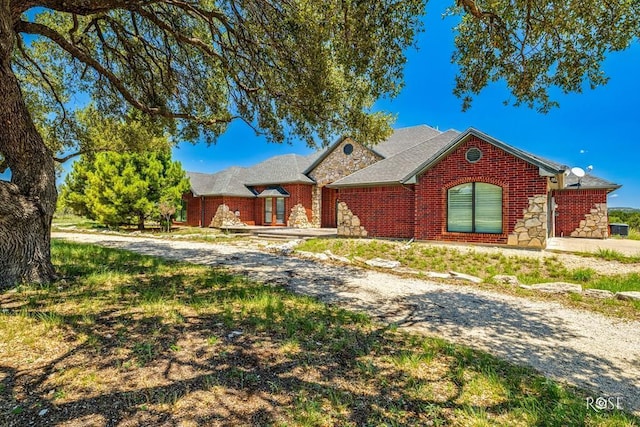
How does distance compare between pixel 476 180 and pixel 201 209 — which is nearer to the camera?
pixel 476 180

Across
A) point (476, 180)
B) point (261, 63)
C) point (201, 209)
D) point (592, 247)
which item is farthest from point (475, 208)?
point (201, 209)

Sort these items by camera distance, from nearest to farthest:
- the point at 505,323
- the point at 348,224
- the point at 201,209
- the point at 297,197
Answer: the point at 505,323
the point at 348,224
the point at 297,197
the point at 201,209

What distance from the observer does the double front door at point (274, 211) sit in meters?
23.8

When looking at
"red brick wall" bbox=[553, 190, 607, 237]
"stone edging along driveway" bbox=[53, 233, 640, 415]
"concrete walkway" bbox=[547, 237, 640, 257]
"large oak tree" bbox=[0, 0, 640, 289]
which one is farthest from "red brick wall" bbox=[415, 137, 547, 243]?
"red brick wall" bbox=[553, 190, 607, 237]

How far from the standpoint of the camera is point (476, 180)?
39.9ft

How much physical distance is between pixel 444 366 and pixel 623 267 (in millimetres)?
7997

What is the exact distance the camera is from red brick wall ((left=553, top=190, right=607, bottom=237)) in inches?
608

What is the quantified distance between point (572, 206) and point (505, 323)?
14842mm

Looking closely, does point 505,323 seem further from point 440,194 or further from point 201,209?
point 201,209

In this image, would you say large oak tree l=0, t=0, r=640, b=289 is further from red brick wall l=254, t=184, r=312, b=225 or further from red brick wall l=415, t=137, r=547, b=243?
red brick wall l=254, t=184, r=312, b=225

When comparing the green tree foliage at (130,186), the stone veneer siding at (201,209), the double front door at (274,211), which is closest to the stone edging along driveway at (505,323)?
the double front door at (274,211)

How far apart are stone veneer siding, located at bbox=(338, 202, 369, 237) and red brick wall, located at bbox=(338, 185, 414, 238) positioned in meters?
0.18

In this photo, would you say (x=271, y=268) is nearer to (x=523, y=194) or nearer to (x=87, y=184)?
(x=523, y=194)

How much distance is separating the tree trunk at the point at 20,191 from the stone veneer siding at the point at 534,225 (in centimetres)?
1338
